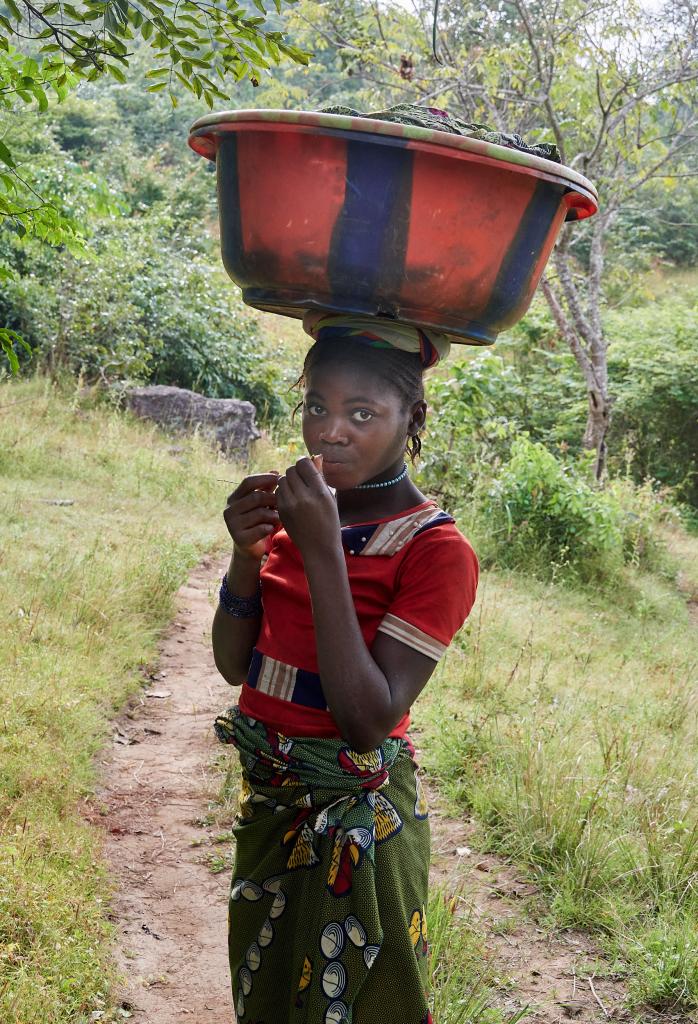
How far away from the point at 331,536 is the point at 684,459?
11282mm

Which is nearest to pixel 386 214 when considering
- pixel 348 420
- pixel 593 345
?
pixel 348 420

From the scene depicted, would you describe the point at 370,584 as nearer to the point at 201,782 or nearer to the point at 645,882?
the point at 645,882

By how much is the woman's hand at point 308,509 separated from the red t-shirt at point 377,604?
0.17 meters

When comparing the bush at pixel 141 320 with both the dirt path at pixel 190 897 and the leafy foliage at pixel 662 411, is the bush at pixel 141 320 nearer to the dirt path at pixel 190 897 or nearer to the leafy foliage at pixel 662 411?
the leafy foliage at pixel 662 411

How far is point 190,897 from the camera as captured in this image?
9.93 ft

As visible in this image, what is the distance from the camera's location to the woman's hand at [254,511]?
170cm

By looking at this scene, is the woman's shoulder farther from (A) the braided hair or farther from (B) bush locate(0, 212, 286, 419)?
(B) bush locate(0, 212, 286, 419)

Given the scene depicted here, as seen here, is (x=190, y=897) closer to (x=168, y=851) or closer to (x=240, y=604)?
(x=168, y=851)

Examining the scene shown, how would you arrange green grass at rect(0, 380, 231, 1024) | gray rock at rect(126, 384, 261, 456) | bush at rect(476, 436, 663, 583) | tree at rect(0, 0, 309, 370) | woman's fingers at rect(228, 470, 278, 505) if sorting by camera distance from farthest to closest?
gray rock at rect(126, 384, 261, 456) → bush at rect(476, 436, 663, 583) → green grass at rect(0, 380, 231, 1024) → tree at rect(0, 0, 309, 370) → woman's fingers at rect(228, 470, 278, 505)

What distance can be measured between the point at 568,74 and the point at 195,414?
464cm

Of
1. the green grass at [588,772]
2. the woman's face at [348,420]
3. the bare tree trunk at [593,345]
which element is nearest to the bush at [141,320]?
the bare tree trunk at [593,345]

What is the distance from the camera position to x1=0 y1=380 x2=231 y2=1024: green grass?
8.11 ft

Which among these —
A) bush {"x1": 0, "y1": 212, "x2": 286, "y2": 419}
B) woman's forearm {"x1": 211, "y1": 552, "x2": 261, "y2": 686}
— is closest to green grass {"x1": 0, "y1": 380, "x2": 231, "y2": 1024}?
woman's forearm {"x1": 211, "y1": 552, "x2": 261, "y2": 686}

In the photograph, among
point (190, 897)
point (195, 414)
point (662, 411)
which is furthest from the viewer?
point (662, 411)
